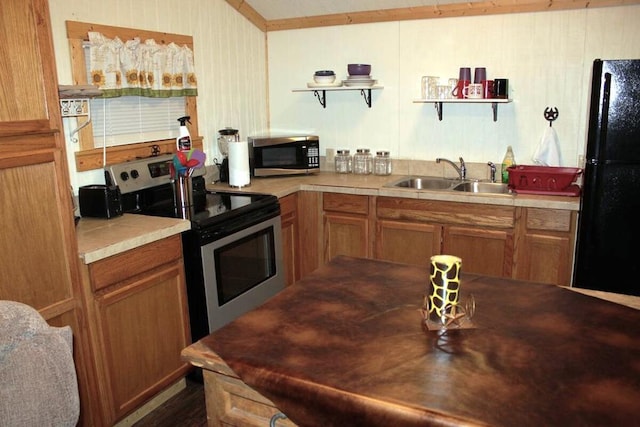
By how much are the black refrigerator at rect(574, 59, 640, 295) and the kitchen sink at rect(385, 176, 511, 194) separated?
25.9 inches

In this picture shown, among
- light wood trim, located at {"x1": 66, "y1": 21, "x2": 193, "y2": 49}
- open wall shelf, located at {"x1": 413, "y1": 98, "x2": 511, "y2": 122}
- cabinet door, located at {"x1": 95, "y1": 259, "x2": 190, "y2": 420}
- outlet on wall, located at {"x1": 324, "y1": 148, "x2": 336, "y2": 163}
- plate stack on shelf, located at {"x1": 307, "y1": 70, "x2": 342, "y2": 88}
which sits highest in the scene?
light wood trim, located at {"x1": 66, "y1": 21, "x2": 193, "y2": 49}

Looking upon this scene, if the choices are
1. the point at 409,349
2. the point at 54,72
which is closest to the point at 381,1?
the point at 54,72

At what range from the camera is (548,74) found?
3568 millimetres

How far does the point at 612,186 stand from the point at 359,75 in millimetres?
1897

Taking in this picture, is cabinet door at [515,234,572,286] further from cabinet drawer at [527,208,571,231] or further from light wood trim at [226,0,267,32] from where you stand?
light wood trim at [226,0,267,32]

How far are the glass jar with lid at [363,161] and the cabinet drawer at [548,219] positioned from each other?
53.3 inches

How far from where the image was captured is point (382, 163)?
4105mm

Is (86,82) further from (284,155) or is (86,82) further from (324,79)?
(324,79)

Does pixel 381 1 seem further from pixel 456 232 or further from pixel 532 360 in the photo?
pixel 532 360

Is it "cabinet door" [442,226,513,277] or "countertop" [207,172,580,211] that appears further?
"cabinet door" [442,226,513,277]

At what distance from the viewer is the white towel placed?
356 centimetres

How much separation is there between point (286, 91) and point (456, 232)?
193 centimetres

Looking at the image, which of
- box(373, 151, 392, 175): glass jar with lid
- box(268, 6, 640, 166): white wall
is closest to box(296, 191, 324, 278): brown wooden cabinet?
box(373, 151, 392, 175): glass jar with lid

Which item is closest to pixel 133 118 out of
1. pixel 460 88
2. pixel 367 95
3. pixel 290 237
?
pixel 290 237
